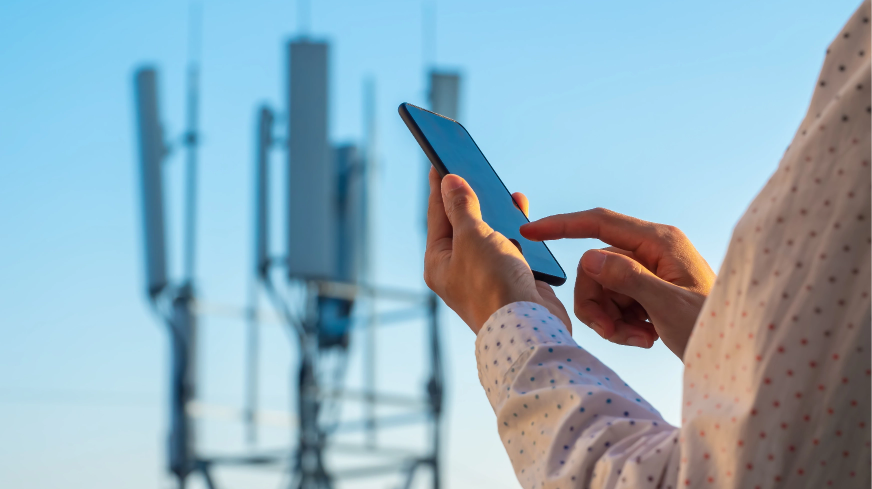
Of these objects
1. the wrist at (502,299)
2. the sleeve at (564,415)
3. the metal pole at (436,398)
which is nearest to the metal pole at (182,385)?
the metal pole at (436,398)

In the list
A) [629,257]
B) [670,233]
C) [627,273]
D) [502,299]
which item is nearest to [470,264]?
[502,299]

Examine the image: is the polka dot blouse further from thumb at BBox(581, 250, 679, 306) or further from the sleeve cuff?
thumb at BBox(581, 250, 679, 306)

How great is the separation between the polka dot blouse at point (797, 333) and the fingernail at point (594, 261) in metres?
0.64

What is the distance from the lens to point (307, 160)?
710 centimetres

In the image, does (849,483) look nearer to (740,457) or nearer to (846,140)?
(740,457)

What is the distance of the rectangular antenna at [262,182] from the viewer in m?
7.50

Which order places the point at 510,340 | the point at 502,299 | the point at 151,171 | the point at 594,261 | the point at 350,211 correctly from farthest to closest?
the point at 350,211
the point at 151,171
the point at 594,261
the point at 502,299
the point at 510,340

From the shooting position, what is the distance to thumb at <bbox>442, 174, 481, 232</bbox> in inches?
45.8

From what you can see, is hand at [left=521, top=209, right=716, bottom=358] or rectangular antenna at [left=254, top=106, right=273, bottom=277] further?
rectangular antenna at [left=254, top=106, right=273, bottom=277]

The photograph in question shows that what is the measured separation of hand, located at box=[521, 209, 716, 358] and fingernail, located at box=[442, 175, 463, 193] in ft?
0.87

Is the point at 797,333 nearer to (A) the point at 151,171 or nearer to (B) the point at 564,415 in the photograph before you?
(B) the point at 564,415

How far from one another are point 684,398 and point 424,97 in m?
7.38

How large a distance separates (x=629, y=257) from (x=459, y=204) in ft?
1.25

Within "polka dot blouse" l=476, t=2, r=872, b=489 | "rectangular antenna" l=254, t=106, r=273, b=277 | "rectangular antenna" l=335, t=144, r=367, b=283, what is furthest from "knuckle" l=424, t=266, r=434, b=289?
"rectangular antenna" l=335, t=144, r=367, b=283
